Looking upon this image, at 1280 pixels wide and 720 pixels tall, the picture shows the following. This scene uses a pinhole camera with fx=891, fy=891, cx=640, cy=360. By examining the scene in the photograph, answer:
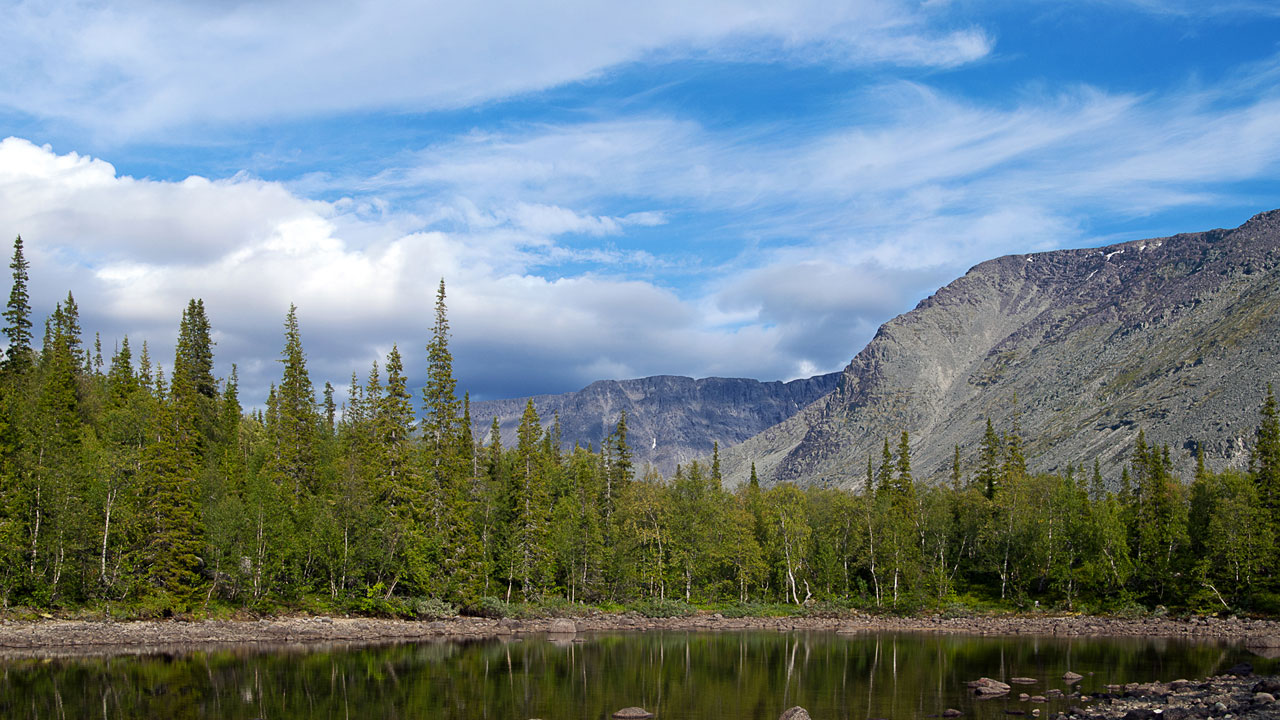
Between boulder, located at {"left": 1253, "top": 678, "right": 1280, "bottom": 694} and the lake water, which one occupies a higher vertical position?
boulder, located at {"left": 1253, "top": 678, "right": 1280, "bottom": 694}

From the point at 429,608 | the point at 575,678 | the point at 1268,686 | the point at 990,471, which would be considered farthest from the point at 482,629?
the point at 990,471

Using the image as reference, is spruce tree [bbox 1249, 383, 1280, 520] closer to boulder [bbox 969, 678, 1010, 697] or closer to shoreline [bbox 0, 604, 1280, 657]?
shoreline [bbox 0, 604, 1280, 657]

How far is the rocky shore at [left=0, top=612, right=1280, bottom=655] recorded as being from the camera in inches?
2345

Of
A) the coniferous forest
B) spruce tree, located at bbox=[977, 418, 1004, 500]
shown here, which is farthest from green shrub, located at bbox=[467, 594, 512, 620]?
spruce tree, located at bbox=[977, 418, 1004, 500]

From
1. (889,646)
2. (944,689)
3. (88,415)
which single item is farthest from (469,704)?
Result: (88,415)

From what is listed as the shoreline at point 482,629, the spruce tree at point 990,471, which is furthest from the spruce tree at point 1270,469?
the spruce tree at point 990,471

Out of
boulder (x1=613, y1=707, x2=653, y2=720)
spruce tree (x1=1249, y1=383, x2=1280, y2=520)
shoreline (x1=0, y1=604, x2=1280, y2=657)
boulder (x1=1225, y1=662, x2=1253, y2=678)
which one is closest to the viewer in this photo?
boulder (x1=613, y1=707, x2=653, y2=720)

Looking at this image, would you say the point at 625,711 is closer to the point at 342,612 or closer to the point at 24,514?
the point at 342,612

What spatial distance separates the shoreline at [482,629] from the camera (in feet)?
195

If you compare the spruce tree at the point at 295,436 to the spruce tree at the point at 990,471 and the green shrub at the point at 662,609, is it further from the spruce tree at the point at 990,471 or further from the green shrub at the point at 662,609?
the spruce tree at the point at 990,471

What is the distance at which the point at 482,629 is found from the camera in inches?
2980

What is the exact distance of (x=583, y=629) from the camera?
266 ft

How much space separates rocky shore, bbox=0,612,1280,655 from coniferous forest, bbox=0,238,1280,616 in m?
2.91

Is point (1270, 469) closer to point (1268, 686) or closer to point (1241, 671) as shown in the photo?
point (1241, 671)
